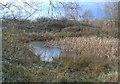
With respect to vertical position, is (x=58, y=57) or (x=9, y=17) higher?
(x=9, y=17)

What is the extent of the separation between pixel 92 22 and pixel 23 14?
6748 mm

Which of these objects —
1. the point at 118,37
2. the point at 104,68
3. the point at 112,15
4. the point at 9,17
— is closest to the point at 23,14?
the point at 9,17

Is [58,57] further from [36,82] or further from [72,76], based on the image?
[36,82]

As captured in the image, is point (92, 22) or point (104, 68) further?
point (92, 22)

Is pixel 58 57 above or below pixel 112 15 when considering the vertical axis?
below

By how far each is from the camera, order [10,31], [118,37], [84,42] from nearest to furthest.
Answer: [10,31] < [84,42] < [118,37]

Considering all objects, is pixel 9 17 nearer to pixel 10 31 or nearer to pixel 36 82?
pixel 10 31

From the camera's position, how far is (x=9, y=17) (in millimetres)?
6020

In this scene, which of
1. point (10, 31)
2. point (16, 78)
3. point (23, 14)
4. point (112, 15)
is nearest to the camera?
point (16, 78)

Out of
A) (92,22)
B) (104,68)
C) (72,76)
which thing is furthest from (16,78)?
(92,22)

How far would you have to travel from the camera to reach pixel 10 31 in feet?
22.2

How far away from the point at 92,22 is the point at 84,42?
13.5 ft

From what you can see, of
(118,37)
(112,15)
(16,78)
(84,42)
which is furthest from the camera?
(112,15)

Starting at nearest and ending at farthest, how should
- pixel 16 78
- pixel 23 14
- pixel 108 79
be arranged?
pixel 16 78 → pixel 108 79 → pixel 23 14
